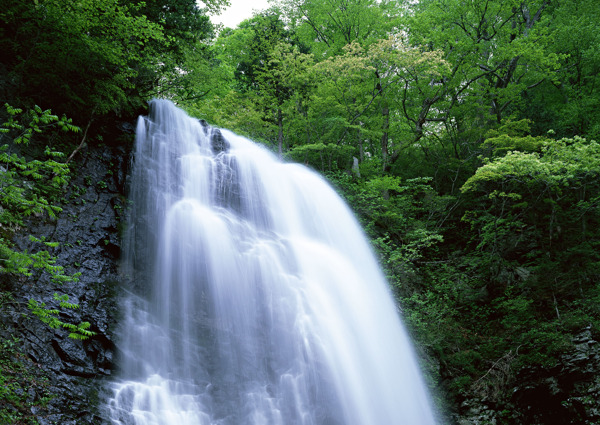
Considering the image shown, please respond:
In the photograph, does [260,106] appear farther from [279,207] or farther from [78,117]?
[78,117]

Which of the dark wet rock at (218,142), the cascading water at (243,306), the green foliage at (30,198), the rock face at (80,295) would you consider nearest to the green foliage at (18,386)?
the rock face at (80,295)

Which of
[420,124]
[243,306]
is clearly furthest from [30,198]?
[420,124]

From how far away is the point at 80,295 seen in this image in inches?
294

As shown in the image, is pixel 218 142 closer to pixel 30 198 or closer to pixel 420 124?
pixel 30 198

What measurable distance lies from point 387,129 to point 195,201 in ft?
30.9

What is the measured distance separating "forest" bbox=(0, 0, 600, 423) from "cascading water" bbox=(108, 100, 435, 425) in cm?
119

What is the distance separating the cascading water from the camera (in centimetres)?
739

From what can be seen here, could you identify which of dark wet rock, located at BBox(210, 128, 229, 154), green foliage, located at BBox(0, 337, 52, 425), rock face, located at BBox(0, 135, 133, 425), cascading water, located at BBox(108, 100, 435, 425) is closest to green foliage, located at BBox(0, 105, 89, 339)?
rock face, located at BBox(0, 135, 133, 425)

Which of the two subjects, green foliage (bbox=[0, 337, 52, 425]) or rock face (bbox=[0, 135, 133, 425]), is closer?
green foliage (bbox=[0, 337, 52, 425])

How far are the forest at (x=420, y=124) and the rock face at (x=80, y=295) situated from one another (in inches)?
10.0

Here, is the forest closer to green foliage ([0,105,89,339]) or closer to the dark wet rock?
green foliage ([0,105,89,339])

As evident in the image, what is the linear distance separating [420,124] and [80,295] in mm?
14289

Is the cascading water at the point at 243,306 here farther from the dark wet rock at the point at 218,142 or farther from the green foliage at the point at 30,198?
the green foliage at the point at 30,198

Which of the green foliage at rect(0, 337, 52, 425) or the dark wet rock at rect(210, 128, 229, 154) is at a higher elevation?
the dark wet rock at rect(210, 128, 229, 154)
